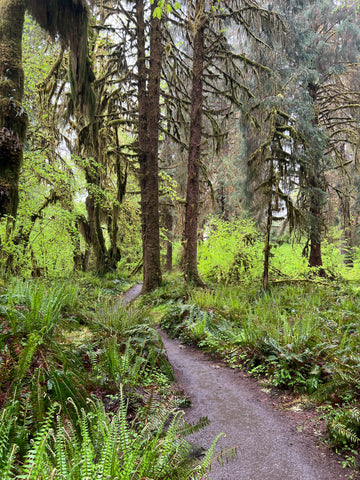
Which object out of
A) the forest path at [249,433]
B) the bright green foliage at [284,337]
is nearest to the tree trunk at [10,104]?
the forest path at [249,433]

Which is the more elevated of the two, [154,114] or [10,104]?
[154,114]

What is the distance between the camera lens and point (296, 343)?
3.81 m

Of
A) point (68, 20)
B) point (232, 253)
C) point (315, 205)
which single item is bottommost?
point (232, 253)

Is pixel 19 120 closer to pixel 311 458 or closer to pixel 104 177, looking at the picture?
pixel 311 458

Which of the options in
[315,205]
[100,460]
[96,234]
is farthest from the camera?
[96,234]

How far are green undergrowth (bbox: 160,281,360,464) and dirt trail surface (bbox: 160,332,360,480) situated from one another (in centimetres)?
24

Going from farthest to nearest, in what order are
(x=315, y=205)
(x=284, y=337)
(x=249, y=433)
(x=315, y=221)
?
1. (x=315, y=205)
2. (x=315, y=221)
3. (x=284, y=337)
4. (x=249, y=433)

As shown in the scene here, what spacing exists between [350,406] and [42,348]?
9.71 feet

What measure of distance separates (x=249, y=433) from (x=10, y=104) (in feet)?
16.5

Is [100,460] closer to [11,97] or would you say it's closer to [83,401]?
[83,401]

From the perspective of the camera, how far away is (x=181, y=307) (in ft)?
20.9

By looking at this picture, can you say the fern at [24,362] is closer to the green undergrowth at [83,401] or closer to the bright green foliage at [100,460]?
the green undergrowth at [83,401]

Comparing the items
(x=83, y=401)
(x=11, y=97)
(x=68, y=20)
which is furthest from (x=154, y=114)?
(x=83, y=401)

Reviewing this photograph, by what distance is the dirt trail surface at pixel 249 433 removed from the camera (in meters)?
2.27
